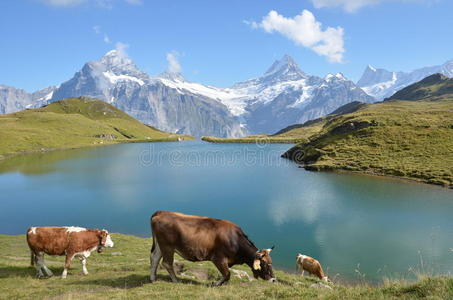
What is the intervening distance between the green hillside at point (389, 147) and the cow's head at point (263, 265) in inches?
2498

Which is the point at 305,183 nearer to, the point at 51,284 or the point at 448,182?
the point at 448,182

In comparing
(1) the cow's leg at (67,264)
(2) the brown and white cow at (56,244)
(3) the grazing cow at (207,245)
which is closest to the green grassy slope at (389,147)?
(3) the grazing cow at (207,245)

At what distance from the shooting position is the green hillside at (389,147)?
247 feet

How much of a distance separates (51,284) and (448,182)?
71482mm

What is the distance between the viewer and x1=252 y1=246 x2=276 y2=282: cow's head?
14.1 meters

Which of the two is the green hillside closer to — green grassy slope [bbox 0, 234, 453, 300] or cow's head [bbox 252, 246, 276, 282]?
green grassy slope [bbox 0, 234, 453, 300]

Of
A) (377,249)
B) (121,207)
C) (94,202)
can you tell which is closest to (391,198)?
(377,249)

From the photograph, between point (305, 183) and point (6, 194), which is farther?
point (305, 183)

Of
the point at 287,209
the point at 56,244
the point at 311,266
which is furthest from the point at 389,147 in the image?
the point at 56,244

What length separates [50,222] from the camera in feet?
145

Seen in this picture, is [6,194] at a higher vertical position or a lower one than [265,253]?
lower

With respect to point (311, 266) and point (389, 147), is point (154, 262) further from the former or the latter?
point (389, 147)

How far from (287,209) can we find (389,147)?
60.4m

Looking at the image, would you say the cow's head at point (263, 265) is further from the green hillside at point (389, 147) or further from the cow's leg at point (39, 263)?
the green hillside at point (389, 147)
